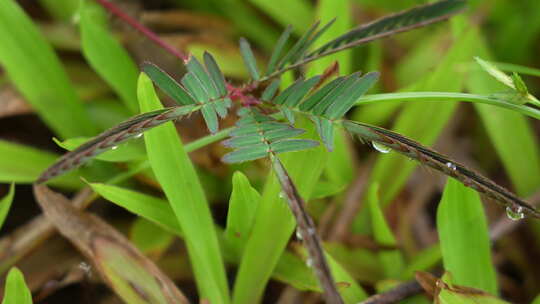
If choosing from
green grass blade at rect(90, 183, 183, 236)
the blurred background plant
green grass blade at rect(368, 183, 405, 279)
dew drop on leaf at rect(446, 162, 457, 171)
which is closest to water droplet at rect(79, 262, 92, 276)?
the blurred background plant

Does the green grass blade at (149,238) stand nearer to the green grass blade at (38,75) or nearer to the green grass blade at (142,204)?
the green grass blade at (142,204)

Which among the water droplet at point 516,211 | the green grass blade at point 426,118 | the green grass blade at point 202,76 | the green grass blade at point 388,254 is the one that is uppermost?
the green grass blade at point 202,76

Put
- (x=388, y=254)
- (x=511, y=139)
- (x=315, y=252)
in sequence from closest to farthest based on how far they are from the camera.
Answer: (x=315, y=252) → (x=388, y=254) → (x=511, y=139)

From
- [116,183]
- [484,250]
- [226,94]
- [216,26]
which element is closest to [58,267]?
[116,183]

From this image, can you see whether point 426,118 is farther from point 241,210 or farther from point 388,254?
point 241,210

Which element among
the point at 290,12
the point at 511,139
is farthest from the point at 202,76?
the point at 511,139

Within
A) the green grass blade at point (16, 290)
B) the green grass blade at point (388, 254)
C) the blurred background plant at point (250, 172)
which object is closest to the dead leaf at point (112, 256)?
the blurred background plant at point (250, 172)

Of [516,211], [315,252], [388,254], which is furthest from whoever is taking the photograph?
[388,254]

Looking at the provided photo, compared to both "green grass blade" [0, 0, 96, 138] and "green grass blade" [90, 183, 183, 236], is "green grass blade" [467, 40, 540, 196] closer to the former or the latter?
"green grass blade" [90, 183, 183, 236]
